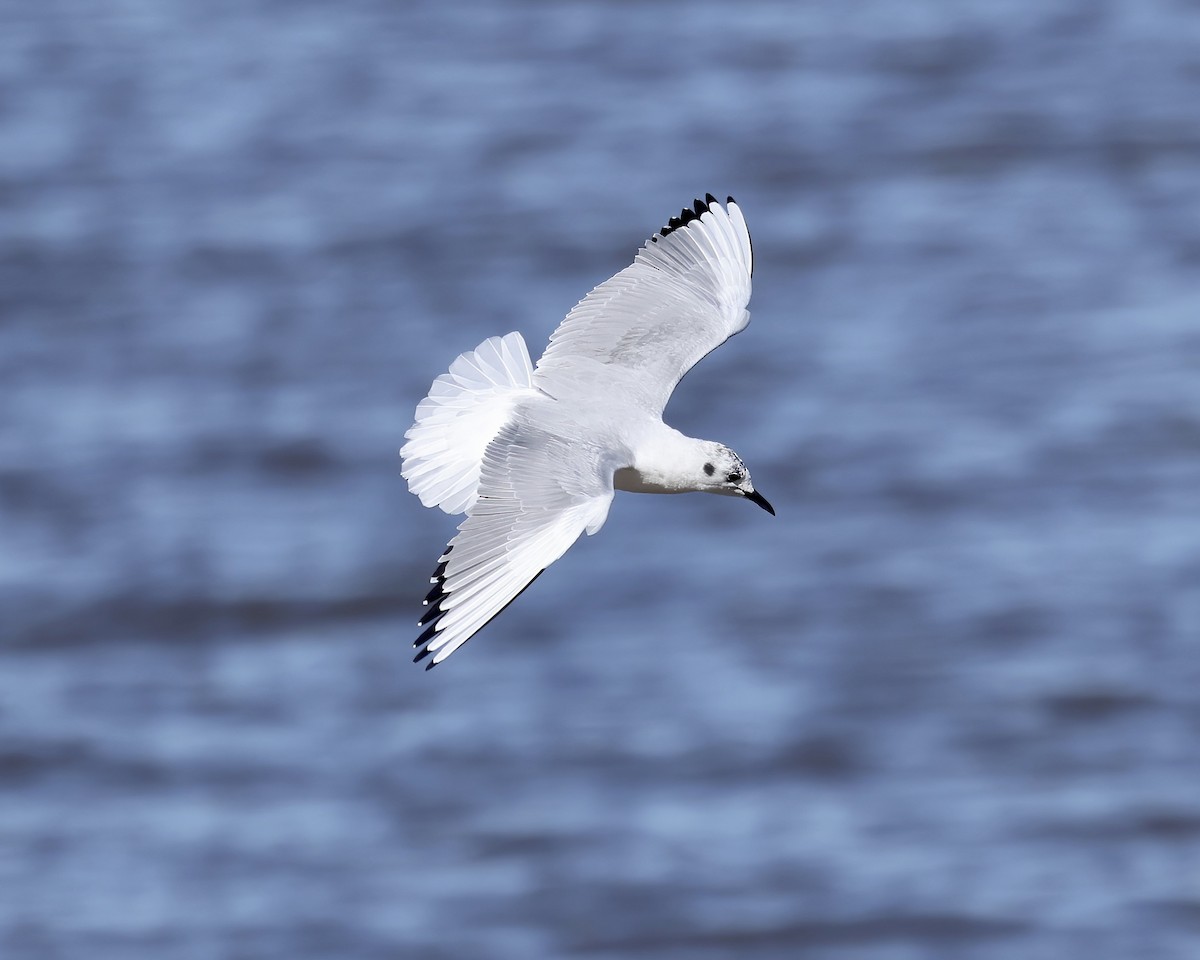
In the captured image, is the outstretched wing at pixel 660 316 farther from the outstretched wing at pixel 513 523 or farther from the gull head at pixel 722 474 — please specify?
the outstretched wing at pixel 513 523

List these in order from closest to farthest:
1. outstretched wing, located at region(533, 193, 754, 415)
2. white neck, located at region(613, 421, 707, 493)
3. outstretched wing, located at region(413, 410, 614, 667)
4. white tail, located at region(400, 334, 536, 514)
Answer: outstretched wing, located at region(413, 410, 614, 667), white neck, located at region(613, 421, 707, 493), white tail, located at region(400, 334, 536, 514), outstretched wing, located at region(533, 193, 754, 415)

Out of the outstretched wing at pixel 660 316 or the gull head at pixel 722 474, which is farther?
the outstretched wing at pixel 660 316

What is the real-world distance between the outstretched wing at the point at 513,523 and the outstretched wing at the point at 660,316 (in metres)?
0.36

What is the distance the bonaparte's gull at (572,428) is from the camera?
5000 mm

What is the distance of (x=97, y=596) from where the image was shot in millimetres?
14859

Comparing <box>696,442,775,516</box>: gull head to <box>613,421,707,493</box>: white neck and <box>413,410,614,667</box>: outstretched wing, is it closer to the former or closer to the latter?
<box>613,421,707,493</box>: white neck

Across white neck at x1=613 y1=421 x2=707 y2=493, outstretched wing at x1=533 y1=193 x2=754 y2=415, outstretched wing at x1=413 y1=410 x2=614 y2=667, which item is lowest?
outstretched wing at x1=413 y1=410 x2=614 y2=667

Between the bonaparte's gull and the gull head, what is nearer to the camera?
the bonaparte's gull

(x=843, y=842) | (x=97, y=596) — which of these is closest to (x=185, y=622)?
(x=97, y=596)

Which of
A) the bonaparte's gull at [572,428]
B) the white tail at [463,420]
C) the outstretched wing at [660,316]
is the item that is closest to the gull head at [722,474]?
the bonaparte's gull at [572,428]

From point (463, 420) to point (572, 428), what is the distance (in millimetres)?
420

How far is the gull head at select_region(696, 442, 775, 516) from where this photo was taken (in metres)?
5.53

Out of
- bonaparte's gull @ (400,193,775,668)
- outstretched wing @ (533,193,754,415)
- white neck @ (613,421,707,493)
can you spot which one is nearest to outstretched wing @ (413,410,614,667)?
bonaparte's gull @ (400,193,775,668)

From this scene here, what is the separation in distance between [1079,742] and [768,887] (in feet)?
7.10
